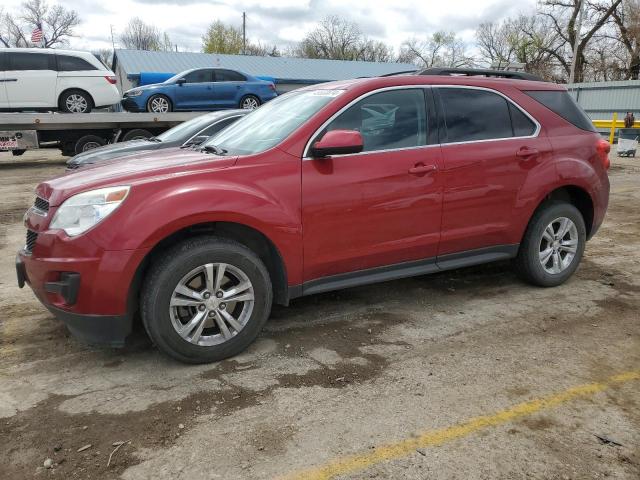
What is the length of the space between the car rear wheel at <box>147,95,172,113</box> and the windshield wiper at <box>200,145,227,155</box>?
453 inches

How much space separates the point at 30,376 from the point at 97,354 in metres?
0.42

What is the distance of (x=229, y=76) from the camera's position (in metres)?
15.7

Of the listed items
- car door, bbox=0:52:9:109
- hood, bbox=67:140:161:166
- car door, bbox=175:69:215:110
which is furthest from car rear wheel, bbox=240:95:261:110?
hood, bbox=67:140:161:166

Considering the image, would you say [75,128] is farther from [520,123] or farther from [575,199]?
[575,199]

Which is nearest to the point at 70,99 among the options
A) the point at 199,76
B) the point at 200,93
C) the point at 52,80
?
the point at 52,80

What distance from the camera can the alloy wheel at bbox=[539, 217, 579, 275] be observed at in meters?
4.66

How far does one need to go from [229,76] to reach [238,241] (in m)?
13.3

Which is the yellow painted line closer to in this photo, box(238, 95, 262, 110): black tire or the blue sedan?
the blue sedan

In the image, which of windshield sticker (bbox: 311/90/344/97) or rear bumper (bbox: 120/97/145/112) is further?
rear bumper (bbox: 120/97/145/112)

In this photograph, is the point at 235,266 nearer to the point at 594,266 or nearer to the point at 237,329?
the point at 237,329

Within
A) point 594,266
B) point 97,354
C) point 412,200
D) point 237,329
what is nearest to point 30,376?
point 97,354

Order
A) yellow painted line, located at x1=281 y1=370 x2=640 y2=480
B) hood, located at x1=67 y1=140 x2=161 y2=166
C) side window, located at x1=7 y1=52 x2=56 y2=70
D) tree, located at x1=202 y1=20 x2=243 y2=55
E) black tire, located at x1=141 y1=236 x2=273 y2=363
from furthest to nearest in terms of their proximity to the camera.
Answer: tree, located at x1=202 y1=20 x2=243 y2=55
side window, located at x1=7 y1=52 x2=56 y2=70
hood, located at x1=67 y1=140 x2=161 y2=166
black tire, located at x1=141 y1=236 x2=273 y2=363
yellow painted line, located at x1=281 y1=370 x2=640 y2=480

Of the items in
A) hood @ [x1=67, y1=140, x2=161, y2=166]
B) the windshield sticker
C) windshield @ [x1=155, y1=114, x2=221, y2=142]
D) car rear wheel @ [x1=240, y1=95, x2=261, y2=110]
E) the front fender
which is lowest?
the front fender

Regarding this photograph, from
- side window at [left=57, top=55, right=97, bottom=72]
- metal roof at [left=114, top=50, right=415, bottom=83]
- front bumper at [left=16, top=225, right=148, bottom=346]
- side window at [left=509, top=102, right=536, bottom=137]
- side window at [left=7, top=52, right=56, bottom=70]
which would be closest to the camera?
front bumper at [left=16, top=225, right=148, bottom=346]
